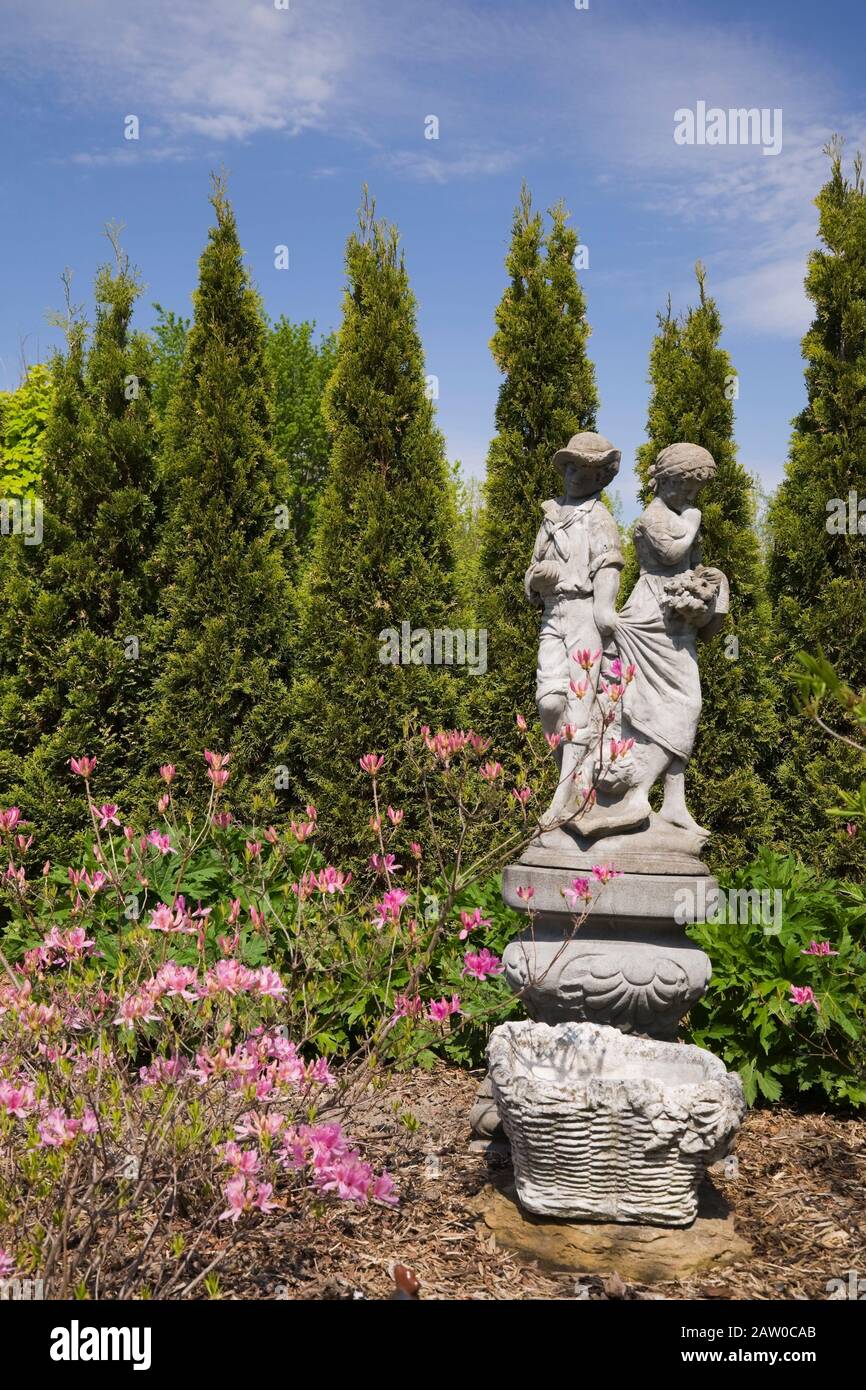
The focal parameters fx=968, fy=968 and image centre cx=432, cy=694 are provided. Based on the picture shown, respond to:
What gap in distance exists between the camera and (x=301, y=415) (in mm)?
15906

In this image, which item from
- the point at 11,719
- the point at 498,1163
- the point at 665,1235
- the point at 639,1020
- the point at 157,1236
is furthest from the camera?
the point at 11,719

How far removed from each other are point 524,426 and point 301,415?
9186mm

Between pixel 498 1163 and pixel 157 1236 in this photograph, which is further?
pixel 498 1163

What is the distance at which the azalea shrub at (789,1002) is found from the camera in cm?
464

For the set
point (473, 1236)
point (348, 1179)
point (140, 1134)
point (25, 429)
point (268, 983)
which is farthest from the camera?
point (25, 429)

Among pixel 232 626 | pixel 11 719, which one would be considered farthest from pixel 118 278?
pixel 11 719

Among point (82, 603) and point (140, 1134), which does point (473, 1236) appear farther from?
point (82, 603)

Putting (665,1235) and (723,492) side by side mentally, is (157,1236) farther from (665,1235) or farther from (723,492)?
(723,492)

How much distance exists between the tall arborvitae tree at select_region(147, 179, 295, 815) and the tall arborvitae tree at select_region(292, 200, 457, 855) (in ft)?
1.04

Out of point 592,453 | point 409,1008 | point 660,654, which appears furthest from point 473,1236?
point 592,453

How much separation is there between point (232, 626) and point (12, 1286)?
5.21 metres

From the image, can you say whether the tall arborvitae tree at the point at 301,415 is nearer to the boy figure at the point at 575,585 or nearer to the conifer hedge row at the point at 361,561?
the conifer hedge row at the point at 361,561

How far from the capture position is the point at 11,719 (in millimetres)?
7285

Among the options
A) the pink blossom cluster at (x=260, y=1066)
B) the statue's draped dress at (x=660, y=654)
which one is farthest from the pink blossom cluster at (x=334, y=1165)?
the statue's draped dress at (x=660, y=654)
